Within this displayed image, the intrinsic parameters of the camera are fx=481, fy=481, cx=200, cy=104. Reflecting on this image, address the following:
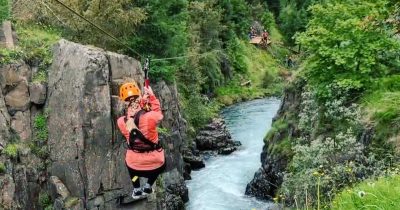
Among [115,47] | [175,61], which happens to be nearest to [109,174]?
[115,47]

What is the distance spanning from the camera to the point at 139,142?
8352mm

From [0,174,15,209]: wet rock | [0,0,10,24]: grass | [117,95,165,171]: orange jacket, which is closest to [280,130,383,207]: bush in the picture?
[117,95,165,171]: orange jacket

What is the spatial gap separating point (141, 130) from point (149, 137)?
19 centimetres

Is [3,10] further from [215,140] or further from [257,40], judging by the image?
[257,40]

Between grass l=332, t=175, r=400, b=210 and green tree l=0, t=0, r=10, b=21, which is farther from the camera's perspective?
green tree l=0, t=0, r=10, b=21

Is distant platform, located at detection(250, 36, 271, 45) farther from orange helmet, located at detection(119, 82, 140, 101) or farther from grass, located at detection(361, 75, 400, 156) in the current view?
orange helmet, located at detection(119, 82, 140, 101)

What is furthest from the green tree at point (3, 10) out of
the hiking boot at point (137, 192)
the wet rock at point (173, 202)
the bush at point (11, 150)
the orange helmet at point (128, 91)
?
the orange helmet at point (128, 91)

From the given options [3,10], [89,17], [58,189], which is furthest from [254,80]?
[58,189]

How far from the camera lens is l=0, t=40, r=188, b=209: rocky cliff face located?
661 inches

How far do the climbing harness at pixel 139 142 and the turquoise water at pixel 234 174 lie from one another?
11845 mm

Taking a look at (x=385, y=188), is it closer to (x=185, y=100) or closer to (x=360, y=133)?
(x=360, y=133)

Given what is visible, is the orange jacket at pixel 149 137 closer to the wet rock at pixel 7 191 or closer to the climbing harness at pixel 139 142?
the climbing harness at pixel 139 142

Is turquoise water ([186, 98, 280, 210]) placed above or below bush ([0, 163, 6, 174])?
below

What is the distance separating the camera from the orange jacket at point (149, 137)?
820cm
